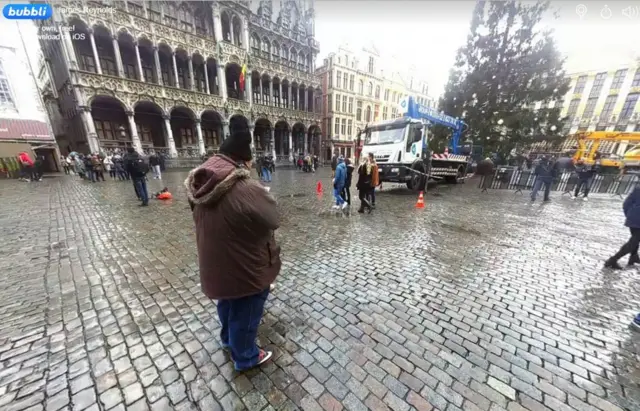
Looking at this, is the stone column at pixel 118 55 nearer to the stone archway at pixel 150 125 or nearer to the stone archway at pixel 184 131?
the stone archway at pixel 150 125

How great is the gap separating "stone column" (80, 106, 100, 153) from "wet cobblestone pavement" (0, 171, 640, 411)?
17.5 metres

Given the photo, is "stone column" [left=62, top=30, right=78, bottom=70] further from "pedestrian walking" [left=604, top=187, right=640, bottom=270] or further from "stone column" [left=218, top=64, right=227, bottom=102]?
"pedestrian walking" [left=604, top=187, right=640, bottom=270]

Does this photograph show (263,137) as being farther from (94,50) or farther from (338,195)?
(338,195)

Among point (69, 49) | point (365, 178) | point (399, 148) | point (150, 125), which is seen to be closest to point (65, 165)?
point (150, 125)

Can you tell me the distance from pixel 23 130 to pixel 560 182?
3585cm

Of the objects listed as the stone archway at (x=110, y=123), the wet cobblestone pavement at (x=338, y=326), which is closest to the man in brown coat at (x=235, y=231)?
the wet cobblestone pavement at (x=338, y=326)

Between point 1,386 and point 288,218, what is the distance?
545 centimetres

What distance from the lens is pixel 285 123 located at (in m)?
31.2

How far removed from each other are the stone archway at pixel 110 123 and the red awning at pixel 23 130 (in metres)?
3.09

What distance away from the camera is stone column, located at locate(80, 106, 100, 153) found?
17.9 m

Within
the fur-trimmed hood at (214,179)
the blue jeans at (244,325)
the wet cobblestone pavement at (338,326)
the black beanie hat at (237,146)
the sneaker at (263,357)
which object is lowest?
the wet cobblestone pavement at (338,326)

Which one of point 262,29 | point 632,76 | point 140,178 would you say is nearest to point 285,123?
point 262,29

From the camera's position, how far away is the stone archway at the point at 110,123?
19922 mm

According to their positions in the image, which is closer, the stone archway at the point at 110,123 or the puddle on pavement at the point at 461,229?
the puddle on pavement at the point at 461,229
